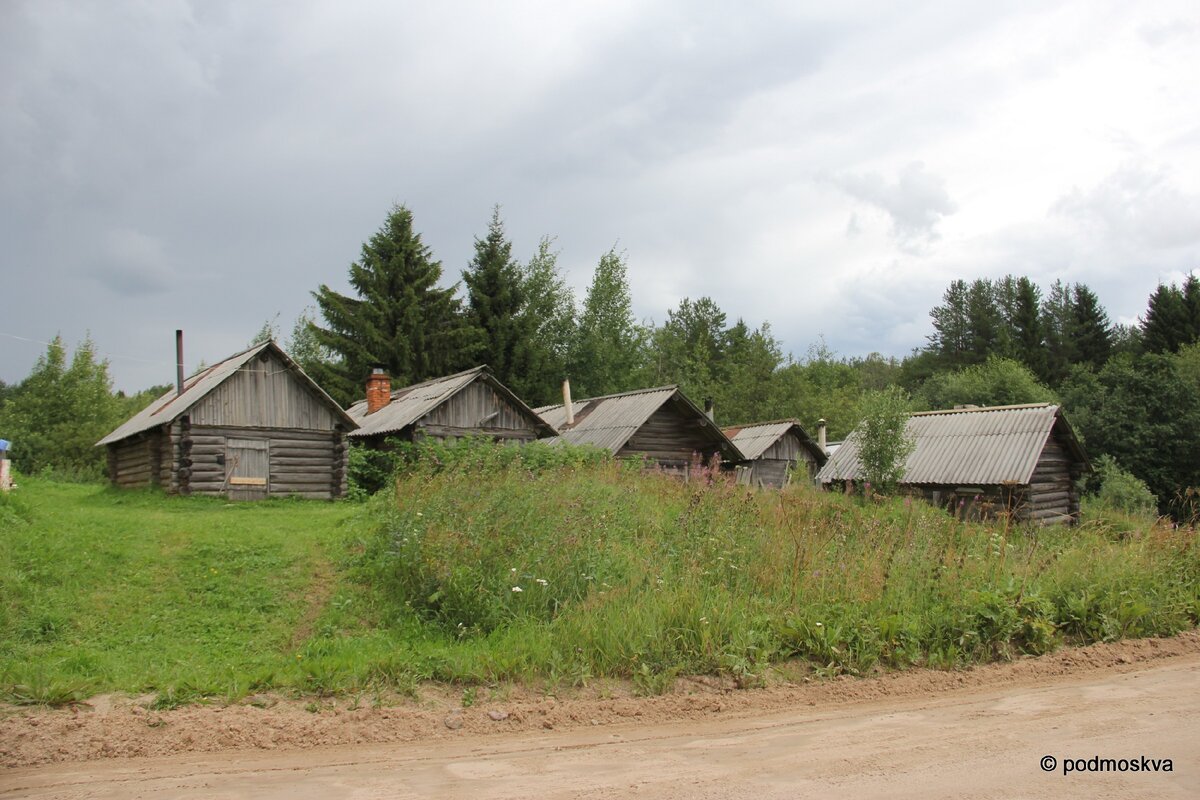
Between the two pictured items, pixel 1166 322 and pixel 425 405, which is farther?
pixel 1166 322

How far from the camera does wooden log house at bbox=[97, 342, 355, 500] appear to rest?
21.2m

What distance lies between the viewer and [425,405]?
24.8 m

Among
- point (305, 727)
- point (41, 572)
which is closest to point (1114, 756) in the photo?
point (305, 727)

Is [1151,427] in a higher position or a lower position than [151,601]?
higher

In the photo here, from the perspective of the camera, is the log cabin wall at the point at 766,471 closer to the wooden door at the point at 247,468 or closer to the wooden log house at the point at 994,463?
the wooden log house at the point at 994,463

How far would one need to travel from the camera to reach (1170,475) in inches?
1673

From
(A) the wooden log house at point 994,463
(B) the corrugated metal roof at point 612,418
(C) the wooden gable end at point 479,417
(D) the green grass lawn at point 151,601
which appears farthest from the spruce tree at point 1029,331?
(D) the green grass lawn at point 151,601

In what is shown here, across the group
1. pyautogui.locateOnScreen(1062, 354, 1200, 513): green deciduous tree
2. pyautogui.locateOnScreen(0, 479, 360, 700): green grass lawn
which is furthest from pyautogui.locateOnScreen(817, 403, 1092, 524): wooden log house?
pyautogui.locateOnScreen(1062, 354, 1200, 513): green deciduous tree

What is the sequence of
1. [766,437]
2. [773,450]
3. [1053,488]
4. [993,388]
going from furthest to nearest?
[993,388]
[766,437]
[773,450]
[1053,488]

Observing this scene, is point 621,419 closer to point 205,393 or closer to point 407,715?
point 205,393

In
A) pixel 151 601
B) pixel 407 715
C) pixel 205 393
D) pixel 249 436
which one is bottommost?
pixel 407 715

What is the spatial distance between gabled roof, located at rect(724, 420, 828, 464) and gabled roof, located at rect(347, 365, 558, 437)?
14495 mm

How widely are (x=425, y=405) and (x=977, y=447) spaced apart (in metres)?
16.9

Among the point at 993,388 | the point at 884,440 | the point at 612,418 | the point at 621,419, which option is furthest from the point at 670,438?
the point at 993,388
